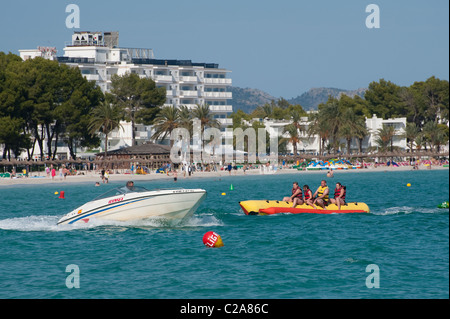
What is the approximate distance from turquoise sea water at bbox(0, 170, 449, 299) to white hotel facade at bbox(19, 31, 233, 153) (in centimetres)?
8648

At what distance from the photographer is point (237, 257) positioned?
22500 mm

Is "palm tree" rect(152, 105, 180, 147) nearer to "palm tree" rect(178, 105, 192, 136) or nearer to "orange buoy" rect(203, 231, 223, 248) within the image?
"palm tree" rect(178, 105, 192, 136)

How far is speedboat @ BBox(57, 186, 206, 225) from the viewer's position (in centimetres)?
2639

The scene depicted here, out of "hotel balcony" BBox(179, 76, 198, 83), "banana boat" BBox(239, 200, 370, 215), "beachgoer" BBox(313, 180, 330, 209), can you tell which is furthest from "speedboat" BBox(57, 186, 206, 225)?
"hotel balcony" BBox(179, 76, 198, 83)

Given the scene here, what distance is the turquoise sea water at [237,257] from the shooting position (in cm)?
1812

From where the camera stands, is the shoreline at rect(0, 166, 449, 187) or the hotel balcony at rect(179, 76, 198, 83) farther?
the hotel balcony at rect(179, 76, 198, 83)

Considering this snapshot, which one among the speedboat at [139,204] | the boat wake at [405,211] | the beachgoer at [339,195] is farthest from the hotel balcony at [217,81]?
the speedboat at [139,204]

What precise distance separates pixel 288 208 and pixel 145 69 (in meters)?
98.3

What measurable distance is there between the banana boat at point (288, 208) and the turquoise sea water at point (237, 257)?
1.23 ft

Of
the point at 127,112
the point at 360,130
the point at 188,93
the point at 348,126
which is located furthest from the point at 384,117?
the point at 127,112

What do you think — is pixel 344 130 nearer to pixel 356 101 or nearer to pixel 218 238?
pixel 356 101

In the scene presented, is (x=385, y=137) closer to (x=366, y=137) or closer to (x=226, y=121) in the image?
(x=366, y=137)

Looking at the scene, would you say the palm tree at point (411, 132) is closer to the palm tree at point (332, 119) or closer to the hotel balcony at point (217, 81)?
the palm tree at point (332, 119)
